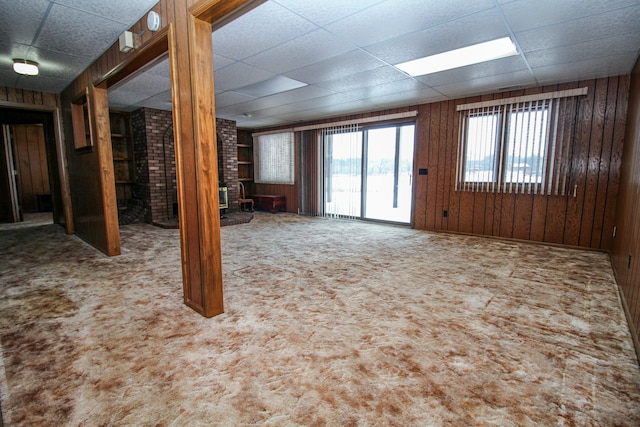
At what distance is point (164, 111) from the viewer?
638 cm

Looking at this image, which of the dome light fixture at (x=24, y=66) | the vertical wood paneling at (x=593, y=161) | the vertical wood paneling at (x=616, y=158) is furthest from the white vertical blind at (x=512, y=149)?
Answer: the dome light fixture at (x=24, y=66)

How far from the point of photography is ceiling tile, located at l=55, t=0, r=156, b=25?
239 cm

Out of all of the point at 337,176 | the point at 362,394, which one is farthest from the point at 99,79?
the point at 337,176

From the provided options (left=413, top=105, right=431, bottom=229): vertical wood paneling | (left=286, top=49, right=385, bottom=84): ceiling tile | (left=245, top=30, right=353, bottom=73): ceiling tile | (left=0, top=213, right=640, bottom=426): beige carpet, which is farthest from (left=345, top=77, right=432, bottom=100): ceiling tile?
(left=0, top=213, right=640, bottom=426): beige carpet

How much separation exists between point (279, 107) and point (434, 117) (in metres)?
2.94

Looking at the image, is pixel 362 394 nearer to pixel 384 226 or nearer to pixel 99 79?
pixel 99 79

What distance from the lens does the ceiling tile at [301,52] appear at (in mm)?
2965

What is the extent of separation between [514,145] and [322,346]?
177 inches

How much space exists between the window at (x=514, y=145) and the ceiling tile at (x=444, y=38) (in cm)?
219

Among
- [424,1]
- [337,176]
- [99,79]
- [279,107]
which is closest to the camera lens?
[424,1]

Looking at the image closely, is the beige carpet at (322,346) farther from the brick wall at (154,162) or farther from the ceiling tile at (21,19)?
the brick wall at (154,162)

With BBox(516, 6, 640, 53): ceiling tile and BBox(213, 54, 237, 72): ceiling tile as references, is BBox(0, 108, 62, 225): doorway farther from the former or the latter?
BBox(516, 6, 640, 53): ceiling tile

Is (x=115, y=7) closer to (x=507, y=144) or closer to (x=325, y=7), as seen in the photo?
(x=325, y=7)

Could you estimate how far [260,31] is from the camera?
2816mm
